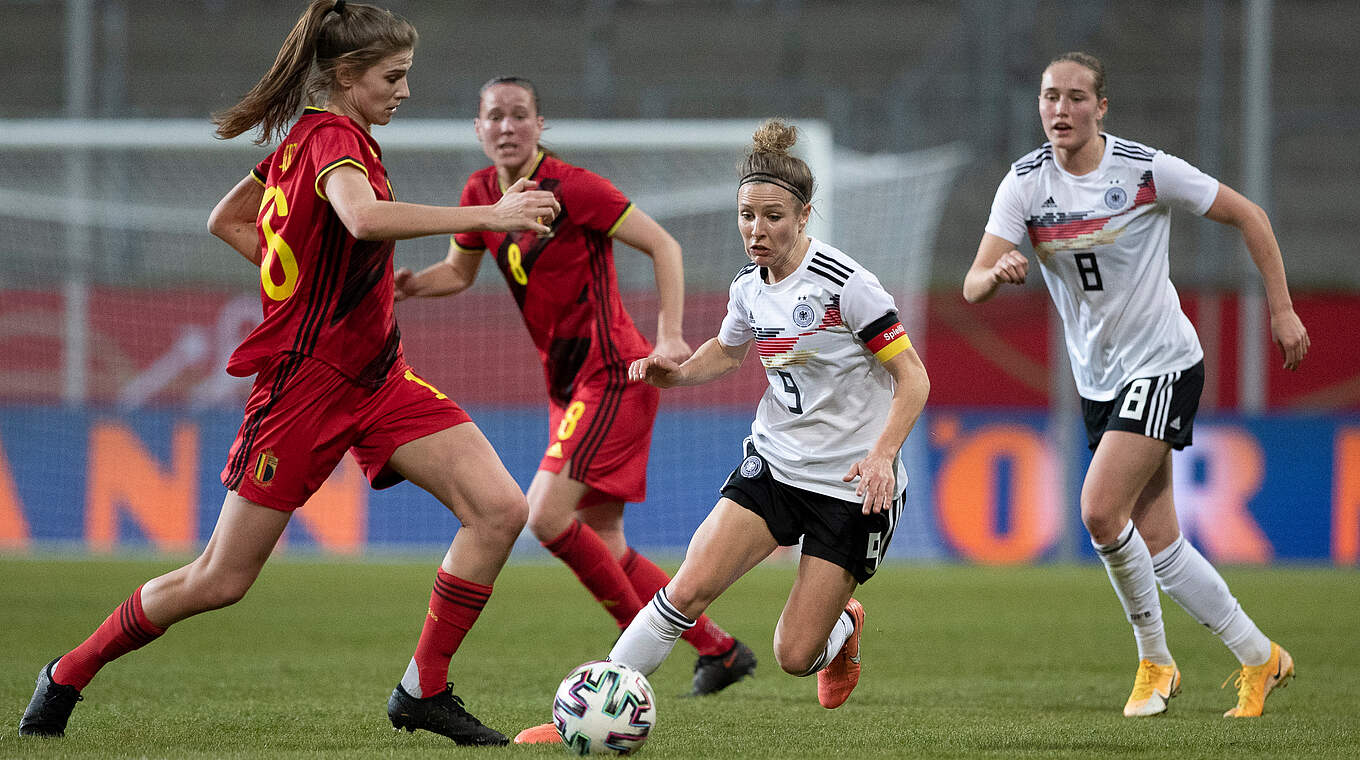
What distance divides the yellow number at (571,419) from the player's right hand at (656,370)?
1.11 m

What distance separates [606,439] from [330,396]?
1.52 metres

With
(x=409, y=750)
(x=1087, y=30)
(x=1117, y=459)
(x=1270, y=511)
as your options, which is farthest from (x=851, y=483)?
(x=1087, y=30)

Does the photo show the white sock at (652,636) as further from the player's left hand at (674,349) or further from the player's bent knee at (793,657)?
the player's left hand at (674,349)

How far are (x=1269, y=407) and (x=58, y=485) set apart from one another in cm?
1211

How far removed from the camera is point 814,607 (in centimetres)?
432

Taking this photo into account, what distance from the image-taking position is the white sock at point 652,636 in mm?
4133

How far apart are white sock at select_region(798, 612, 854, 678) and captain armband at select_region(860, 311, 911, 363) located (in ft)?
2.75

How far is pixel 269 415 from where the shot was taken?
4059mm

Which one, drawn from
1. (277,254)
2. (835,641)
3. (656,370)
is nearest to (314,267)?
(277,254)

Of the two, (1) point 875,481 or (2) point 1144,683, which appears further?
(2) point 1144,683

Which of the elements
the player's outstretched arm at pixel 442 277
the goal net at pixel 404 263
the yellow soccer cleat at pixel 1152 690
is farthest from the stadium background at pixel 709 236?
the yellow soccer cleat at pixel 1152 690

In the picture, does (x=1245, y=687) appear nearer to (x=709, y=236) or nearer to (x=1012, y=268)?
(x=1012, y=268)

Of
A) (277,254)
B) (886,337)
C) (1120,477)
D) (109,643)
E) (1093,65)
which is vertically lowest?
(109,643)

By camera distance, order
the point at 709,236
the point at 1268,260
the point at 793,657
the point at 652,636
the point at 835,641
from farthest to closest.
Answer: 1. the point at 709,236
2. the point at 1268,260
3. the point at 835,641
4. the point at 793,657
5. the point at 652,636
